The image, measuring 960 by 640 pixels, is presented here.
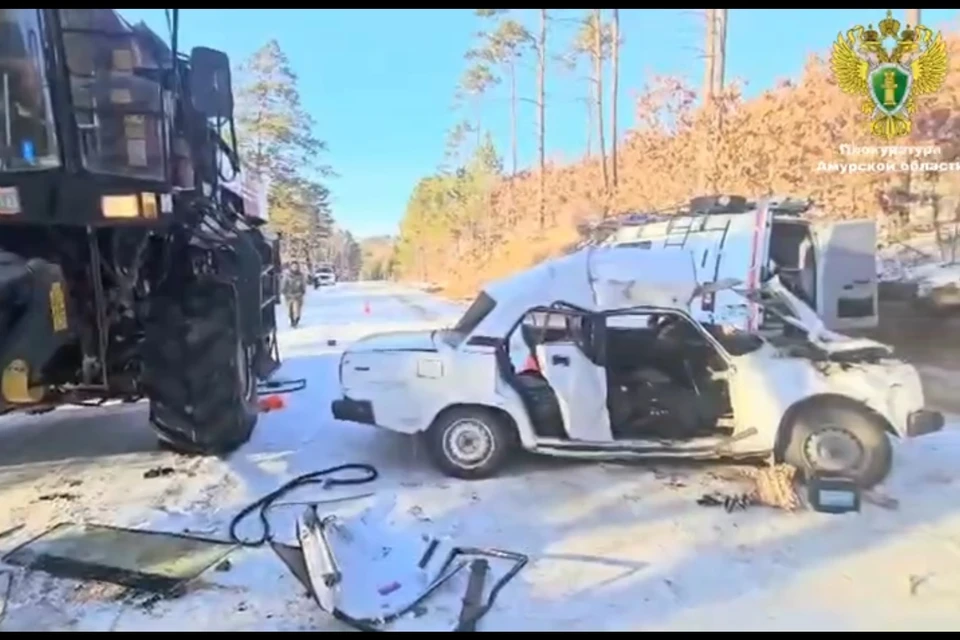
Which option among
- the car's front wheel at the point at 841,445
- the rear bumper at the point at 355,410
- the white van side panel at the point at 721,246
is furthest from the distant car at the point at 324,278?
the car's front wheel at the point at 841,445

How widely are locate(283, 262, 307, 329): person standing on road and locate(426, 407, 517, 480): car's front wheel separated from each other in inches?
31.0

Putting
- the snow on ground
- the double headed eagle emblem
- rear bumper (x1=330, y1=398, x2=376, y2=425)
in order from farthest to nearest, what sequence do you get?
rear bumper (x1=330, y1=398, x2=376, y2=425) < the double headed eagle emblem < the snow on ground

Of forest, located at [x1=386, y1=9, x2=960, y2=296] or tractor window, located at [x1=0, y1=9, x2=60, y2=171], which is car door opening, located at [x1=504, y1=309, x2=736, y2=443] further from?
tractor window, located at [x1=0, y1=9, x2=60, y2=171]

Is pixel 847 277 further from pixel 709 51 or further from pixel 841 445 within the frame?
pixel 709 51

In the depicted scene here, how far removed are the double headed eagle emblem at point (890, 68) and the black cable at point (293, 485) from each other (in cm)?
213

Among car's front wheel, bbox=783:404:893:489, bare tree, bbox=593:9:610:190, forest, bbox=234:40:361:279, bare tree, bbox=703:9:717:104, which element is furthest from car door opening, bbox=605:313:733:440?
forest, bbox=234:40:361:279

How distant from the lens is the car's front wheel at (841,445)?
269 centimetres

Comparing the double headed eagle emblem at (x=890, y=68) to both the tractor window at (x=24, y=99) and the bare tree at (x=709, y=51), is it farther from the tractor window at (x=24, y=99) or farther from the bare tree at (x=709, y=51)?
the tractor window at (x=24, y=99)

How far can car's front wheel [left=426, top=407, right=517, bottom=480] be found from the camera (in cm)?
287

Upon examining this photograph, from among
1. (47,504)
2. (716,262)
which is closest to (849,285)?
(716,262)

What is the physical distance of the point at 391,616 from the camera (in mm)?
2076

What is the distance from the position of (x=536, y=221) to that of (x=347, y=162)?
0.72 meters

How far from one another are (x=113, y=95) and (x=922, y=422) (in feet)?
9.50

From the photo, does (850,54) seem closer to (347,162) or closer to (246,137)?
(347,162)
